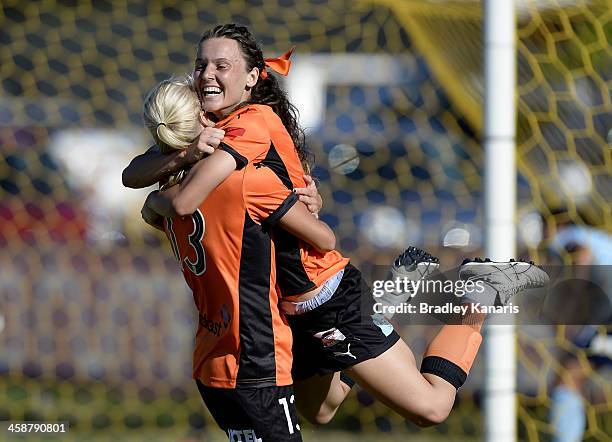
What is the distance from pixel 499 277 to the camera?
3.53 metres

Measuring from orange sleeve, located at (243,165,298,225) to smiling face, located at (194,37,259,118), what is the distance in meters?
0.32

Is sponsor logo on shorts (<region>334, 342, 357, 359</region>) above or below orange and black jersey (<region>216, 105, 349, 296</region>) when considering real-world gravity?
below

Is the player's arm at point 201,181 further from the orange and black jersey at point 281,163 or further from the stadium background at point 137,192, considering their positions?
the stadium background at point 137,192

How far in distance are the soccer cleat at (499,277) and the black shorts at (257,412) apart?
2.68 feet

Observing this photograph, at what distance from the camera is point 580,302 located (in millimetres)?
4816

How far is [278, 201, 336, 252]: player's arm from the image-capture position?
10.3ft

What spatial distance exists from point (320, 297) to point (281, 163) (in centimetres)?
48

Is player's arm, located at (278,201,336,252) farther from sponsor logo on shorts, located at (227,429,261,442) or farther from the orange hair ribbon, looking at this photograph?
sponsor logo on shorts, located at (227,429,261,442)

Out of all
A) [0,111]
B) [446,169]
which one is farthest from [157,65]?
[446,169]

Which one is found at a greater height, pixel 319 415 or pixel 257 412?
pixel 257 412

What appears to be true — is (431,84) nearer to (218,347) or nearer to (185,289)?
(185,289)

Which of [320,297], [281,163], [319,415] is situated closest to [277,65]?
[281,163]

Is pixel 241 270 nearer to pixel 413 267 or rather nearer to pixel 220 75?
pixel 220 75

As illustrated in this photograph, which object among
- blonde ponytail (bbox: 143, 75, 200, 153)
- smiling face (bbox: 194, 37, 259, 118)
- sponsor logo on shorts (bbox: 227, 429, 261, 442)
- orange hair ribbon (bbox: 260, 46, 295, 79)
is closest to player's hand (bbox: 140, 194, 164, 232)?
blonde ponytail (bbox: 143, 75, 200, 153)
